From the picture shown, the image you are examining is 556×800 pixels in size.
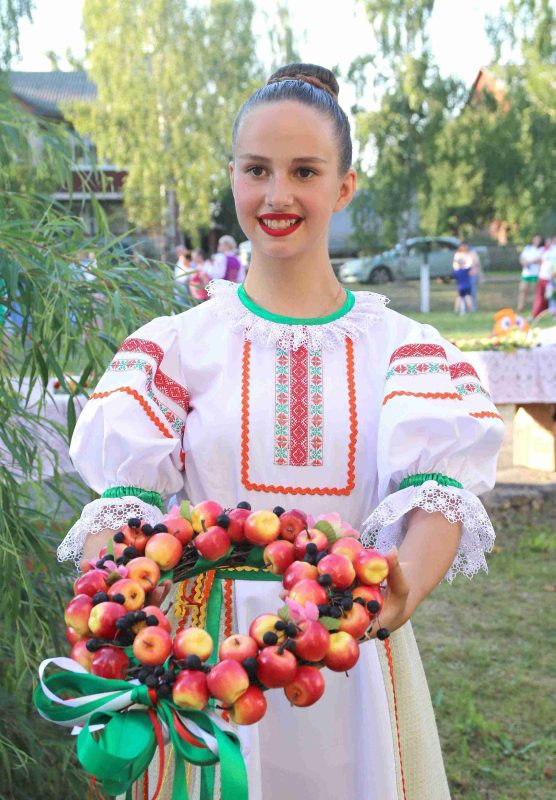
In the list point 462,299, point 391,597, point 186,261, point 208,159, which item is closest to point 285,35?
point 208,159

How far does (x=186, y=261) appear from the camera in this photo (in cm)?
1445

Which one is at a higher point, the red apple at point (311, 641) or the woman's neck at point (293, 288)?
the woman's neck at point (293, 288)

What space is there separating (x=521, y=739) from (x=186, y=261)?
11.9 m

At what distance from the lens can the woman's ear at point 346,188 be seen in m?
1.67

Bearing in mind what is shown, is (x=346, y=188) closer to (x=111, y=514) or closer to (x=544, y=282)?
(x=111, y=514)

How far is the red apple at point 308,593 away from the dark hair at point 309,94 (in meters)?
0.80

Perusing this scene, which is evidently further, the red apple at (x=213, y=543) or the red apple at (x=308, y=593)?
the red apple at (x=213, y=543)

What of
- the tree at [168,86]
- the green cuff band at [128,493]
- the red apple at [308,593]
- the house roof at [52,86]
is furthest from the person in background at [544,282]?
the house roof at [52,86]

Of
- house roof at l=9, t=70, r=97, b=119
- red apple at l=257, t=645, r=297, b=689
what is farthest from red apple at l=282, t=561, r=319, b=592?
house roof at l=9, t=70, r=97, b=119

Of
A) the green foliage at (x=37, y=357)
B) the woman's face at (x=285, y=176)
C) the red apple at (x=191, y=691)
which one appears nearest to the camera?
the red apple at (x=191, y=691)

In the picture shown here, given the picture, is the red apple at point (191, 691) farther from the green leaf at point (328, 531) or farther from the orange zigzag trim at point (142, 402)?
the orange zigzag trim at point (142, 402)

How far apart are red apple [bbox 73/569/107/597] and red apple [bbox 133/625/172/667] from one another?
102mm

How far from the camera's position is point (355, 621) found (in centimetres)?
117

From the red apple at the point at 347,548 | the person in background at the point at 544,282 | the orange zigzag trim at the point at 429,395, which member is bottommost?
the person in background at the point at 544,282
